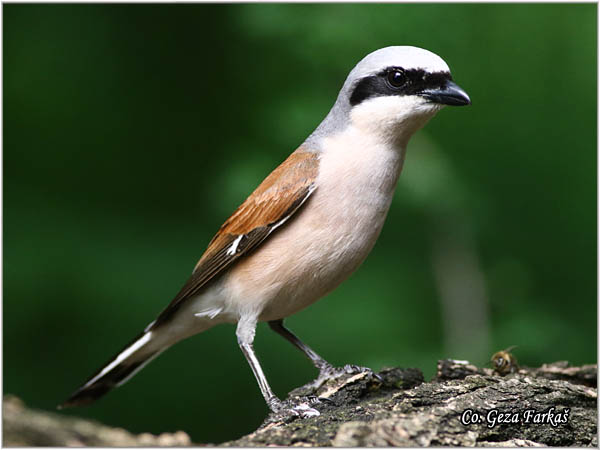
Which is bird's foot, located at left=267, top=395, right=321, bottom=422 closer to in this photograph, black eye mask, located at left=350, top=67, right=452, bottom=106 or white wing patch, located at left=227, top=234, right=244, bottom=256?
white wing patch, located at left=227, top=234, right=244, bottom=256

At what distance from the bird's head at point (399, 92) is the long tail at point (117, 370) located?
1944 millimetres

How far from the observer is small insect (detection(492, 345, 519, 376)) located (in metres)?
3.92

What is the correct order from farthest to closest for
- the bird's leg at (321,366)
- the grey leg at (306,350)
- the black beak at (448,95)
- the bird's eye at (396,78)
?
1. the grey leg at (306,350)
2. the bird's leg at (321,366)
3. the bird's eye at (396,78)
4. the black beak at (448,95)

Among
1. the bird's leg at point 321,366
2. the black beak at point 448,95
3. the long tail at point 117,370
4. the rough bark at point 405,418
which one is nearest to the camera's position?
the rough bark at point 405,418

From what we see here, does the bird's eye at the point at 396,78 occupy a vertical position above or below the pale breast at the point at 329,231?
above

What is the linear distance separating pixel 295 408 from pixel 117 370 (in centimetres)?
153

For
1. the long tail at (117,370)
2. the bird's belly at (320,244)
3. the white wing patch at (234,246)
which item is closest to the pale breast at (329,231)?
the bird's belly at (320,244)

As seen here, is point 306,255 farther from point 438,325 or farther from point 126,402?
point 126,402

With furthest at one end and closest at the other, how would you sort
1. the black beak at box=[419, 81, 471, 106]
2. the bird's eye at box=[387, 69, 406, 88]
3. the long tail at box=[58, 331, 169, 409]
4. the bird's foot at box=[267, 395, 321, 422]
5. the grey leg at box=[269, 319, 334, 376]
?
the long tail at box=[58, 331, 169, 409], the grey leg at box=[269, 319, 334, 376], the bird's eye at box=[387, 69, 406, 88], the black beak at box=[419, 81, 471, 106], the bird's foot at box=[267, 395, 321, 422]

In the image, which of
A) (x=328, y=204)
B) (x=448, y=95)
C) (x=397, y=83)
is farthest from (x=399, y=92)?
(x=328, y=204)

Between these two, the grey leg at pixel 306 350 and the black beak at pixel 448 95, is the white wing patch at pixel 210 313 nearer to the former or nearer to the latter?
the grey leg at pixel 306 350

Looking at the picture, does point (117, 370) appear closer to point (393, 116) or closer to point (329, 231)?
point (329, 231)

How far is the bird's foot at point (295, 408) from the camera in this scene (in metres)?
3.20

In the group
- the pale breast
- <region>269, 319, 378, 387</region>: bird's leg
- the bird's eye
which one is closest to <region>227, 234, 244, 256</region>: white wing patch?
the pale breast
